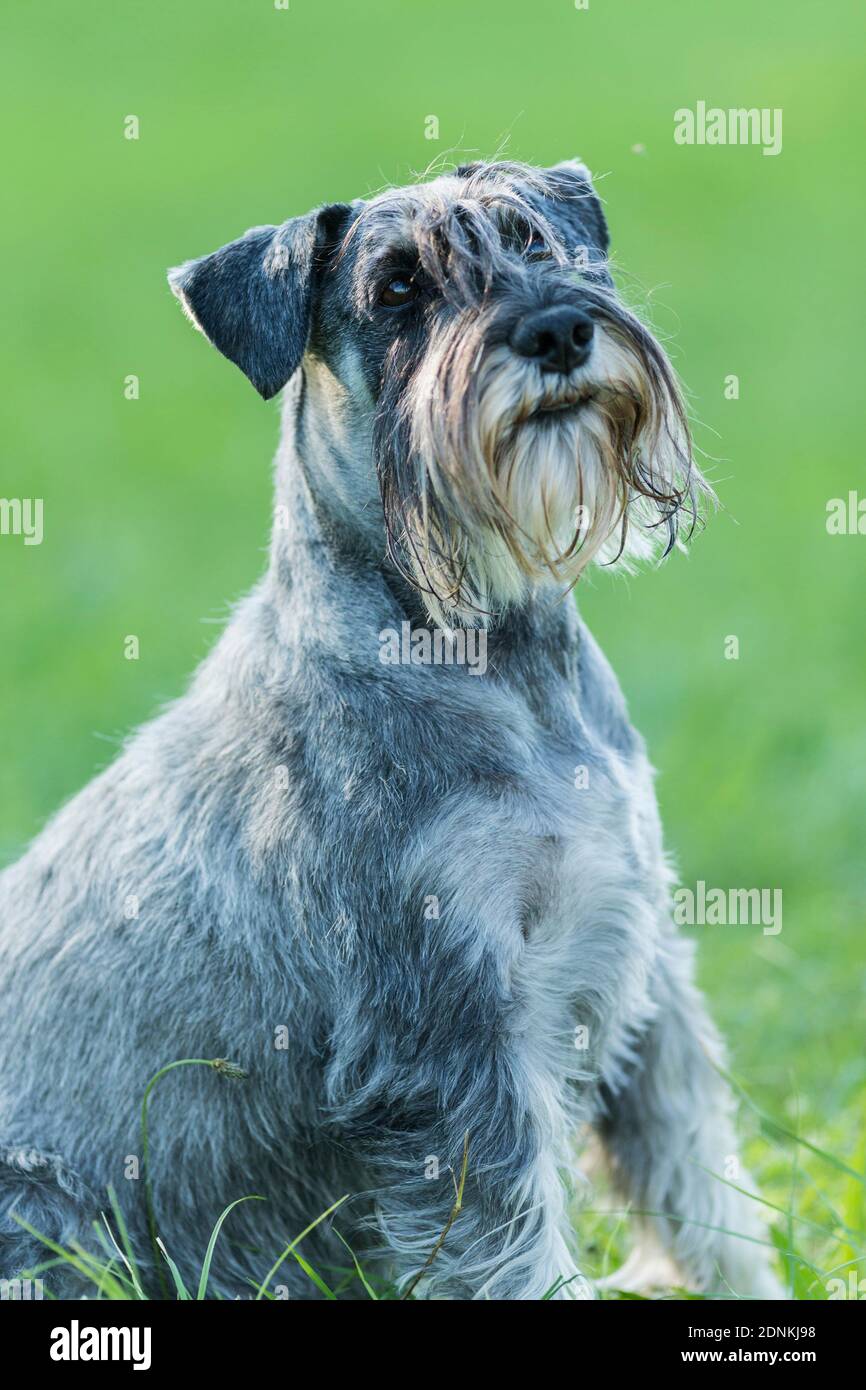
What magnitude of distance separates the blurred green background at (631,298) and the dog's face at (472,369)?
0.50 m

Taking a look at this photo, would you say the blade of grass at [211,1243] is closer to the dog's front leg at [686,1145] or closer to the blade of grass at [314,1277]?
the blade of grass at [314,1277]

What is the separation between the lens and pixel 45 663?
9.56 metres

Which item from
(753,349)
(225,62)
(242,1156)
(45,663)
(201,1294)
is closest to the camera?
(201,1294)

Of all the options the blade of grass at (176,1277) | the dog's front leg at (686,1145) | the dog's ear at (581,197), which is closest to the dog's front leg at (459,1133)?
the blade of grass at (176,1277)

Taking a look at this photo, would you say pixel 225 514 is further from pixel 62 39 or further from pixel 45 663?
pixel 62 39

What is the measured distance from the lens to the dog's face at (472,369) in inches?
138

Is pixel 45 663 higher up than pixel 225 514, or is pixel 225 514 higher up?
pixel 225 514

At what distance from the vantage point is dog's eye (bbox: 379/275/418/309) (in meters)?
3.78

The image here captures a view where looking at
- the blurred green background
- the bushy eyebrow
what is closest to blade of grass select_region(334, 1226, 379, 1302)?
the blurred green background

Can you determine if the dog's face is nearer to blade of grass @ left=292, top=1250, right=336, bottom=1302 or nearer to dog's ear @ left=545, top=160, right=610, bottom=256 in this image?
dog's ear @ left=545, top=160, right=610, bottom=256

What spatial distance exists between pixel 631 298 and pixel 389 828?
1.57 meters

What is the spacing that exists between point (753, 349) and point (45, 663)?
750 centimetres

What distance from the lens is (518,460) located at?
3.62m
